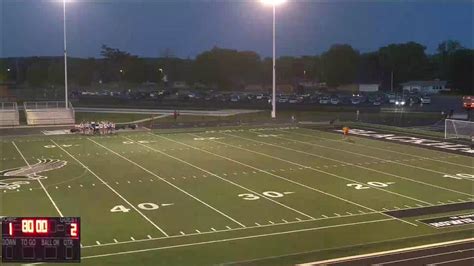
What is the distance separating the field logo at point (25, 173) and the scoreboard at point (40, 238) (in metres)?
11.3

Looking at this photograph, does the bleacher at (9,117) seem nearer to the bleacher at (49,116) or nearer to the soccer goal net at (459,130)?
the bleacher at (49,116)

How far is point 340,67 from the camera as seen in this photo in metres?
116

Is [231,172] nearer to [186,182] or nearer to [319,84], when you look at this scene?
[186,182]

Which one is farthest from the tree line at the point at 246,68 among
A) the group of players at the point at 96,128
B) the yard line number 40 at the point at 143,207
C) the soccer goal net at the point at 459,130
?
the yard line number 40 at the point at 143,207

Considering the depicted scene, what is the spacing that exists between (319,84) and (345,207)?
348 feet

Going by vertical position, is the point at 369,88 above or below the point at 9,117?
above

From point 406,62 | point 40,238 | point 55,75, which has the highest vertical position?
point 406,62

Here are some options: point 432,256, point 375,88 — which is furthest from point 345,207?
point 375,88

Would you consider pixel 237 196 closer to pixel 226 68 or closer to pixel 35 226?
pixel 35 226

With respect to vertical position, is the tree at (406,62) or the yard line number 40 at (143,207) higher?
the tree at (406,62)

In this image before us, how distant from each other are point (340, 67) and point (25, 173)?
99.0 m

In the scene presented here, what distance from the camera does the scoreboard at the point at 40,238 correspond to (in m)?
8.49

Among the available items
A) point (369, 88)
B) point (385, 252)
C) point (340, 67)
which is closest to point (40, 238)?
point (385, 252)

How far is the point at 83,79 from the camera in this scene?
120 meters
